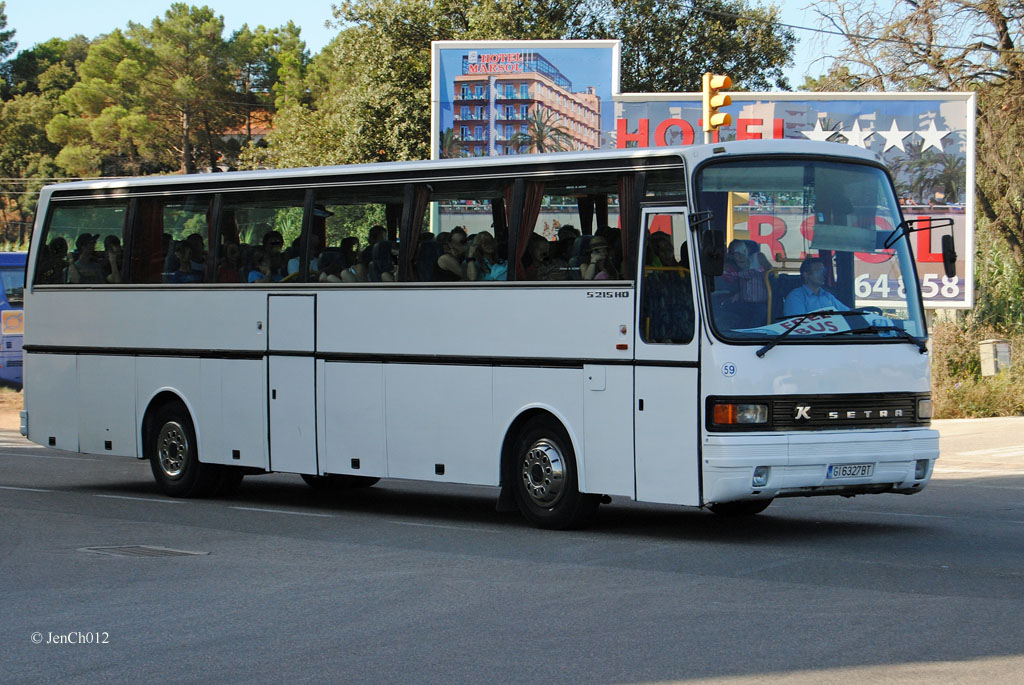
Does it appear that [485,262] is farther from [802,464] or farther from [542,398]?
[802,464]

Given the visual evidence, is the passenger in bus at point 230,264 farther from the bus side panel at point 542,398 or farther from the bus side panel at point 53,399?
the bus side panel at point 542,398

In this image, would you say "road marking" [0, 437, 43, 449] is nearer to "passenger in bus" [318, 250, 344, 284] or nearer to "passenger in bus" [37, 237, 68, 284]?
"passenger in bus" [37, 237, 68, 284]

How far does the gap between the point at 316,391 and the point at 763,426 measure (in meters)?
5.23

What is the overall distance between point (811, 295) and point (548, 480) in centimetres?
279

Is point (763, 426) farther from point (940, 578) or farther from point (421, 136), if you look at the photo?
point (421, 136)

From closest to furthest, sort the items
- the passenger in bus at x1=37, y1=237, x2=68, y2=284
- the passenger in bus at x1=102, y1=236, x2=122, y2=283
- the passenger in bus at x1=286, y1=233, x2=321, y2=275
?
the passenger in bus at x1=286, y1=233, x2=321, y2=275
the passenger in bus at x1=102, y1=236, x2=122, y2=283
the passenger in bus at x1=37, y1=237, x2=68, y2=284

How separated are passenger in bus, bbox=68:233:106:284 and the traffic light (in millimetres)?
7770

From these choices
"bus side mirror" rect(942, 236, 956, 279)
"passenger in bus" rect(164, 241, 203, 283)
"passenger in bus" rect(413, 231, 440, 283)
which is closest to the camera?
"bus side mirror" rect(942, 236, 956, 279)

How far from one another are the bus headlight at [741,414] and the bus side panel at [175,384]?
6.56m

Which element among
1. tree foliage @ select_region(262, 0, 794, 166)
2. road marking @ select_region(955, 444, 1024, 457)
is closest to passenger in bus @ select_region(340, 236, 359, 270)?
road marking @ select_region(955, 444, 1024, 457)

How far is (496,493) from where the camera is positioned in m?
16.6

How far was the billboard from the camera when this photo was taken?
28641 millimetres

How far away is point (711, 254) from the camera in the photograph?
35.4 feet

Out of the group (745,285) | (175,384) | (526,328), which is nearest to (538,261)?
(526,328)
